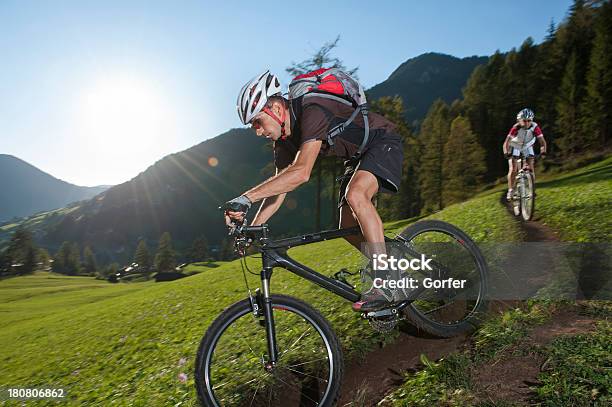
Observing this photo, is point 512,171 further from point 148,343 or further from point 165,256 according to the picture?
point 165,256

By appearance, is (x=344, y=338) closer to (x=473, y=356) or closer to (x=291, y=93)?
(x=473, y=356)

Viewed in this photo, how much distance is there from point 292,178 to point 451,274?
2917 millimetres

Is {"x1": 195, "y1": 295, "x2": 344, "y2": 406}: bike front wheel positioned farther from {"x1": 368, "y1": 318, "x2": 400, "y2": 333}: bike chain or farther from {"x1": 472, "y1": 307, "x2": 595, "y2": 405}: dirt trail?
{"x1": 472, "y1": 307, "x2": 595, "y2": 405}: dirt trail

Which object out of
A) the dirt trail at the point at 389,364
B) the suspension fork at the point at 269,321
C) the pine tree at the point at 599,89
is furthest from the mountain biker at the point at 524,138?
the pine tree at the point at 599,89

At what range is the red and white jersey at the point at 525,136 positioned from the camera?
482 inches

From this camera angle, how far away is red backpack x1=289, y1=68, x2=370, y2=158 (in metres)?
4.41

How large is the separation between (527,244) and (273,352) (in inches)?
267

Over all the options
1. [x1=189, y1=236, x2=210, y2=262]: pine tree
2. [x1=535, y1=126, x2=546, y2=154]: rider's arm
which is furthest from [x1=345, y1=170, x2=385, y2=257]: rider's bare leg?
[x1=189, y1=236, x2=210, y2=262]: pine tree

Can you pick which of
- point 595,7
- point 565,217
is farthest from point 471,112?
point 565,217

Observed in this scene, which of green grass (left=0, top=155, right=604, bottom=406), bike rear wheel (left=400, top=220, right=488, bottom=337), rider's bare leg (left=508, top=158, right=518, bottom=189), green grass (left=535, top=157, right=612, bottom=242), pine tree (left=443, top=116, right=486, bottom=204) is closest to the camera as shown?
bike rear wheel (left=400, top=220, right=488, bottom=337)

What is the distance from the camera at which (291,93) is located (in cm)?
449

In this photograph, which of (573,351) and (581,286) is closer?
(573,351)

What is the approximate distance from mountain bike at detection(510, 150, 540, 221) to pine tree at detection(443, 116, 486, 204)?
51486 millimetres

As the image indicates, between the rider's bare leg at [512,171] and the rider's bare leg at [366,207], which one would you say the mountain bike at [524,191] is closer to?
the rider's bare leg at [512,171]
